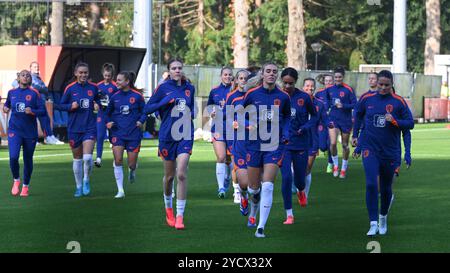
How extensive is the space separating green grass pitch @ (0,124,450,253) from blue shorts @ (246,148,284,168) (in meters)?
0.85

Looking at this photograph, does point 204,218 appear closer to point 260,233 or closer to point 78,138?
point 260,233

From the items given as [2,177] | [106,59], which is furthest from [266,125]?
[106,59]

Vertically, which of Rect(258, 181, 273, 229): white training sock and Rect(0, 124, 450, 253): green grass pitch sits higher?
Rect(258, 181, 273, 229): white training sock

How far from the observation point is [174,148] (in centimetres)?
1581

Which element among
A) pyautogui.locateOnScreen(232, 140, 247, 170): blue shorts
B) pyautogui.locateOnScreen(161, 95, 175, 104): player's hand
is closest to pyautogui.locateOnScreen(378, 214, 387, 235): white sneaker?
pyautogui.locateOnScreen(232, 140, 247, 170): blue shorts

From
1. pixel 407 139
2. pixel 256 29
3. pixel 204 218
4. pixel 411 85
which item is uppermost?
pixel 256 29

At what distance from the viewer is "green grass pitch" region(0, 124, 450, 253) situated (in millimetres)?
13977

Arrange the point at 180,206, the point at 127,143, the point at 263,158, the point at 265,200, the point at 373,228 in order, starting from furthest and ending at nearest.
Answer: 1. the point at 127,143
2. the point at 180,206
3. the point at 263,158
4. the point at 373,228
5. the point at 265,200

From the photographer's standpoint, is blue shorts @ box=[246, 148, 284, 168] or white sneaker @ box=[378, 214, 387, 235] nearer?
blue shorts @ box=[246, 148, 284, 168]

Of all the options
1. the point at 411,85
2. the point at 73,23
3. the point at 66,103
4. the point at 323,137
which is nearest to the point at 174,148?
the point at 66,103

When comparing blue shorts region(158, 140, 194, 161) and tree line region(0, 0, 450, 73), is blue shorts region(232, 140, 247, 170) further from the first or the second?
tree line region(0, 0, 450, 73)

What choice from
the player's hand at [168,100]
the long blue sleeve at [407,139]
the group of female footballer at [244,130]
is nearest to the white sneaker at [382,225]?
the group of female footballer at [244,130]

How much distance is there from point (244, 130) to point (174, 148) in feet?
3.83

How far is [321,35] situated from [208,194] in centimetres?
6338
